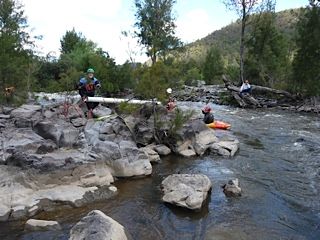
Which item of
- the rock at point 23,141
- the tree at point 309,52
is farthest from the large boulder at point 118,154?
the tree at point 309,52

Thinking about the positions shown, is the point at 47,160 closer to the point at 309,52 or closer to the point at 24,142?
the point at 24,142

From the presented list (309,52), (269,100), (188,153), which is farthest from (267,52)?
(188,153)

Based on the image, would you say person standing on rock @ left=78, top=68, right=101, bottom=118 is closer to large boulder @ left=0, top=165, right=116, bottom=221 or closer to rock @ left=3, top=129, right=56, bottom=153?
rock @ left=3, top=129, right=56, bottom=153

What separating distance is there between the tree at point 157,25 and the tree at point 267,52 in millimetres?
8610

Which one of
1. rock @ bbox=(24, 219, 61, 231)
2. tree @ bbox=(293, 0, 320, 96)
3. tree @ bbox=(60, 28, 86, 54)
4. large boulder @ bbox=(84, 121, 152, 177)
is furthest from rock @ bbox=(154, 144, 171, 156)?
tree @ bbox=(60, 28, 86, 54)

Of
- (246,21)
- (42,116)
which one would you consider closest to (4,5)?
(246,21)

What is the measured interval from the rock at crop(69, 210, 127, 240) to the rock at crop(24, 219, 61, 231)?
105cm

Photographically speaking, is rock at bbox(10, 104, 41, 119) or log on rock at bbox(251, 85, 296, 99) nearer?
rock at bbox(10, 104, 41, 119)

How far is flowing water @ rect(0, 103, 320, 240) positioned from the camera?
341 inches

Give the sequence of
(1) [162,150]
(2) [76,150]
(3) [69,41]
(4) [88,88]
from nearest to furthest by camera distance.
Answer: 1. (2) [76,150]
2. (1) [162,150]
3. (4) [88,88]
4. (3) [69,41]

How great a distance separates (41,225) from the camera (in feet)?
28.0

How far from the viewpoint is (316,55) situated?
3038 centimetres

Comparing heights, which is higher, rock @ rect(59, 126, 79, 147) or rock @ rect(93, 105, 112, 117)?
rock @ rect(93, 105, 112, 117)

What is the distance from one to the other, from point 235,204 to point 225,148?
5.54m
